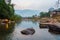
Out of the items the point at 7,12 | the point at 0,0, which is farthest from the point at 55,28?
the point at 0,0

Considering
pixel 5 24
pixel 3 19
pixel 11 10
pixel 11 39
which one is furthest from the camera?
pixel 11 10

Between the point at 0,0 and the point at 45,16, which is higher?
the point at 0,0

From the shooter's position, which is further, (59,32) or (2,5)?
(2,5)

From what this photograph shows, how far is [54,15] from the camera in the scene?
52.0ft

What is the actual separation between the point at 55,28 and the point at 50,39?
308cm

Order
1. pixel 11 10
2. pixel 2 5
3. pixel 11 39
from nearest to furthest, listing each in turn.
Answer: pixel 11 39, pixel 2 5, pixel 11 10

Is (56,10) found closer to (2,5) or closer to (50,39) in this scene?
(2,5)

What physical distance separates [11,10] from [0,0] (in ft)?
4.24

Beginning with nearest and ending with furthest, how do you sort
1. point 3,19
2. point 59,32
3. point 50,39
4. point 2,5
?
1. point 50,39
2. point 59,32
3. point 3,19
4. point 2,5

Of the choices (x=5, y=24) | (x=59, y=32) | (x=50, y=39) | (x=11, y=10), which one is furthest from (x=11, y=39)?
(x=11, y=10)

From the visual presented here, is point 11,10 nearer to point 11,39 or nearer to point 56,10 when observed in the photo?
point 56,10

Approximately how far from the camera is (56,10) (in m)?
16.0

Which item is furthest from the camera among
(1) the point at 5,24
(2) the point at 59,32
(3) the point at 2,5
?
(3) the point at 2,5

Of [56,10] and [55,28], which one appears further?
[56,10]
